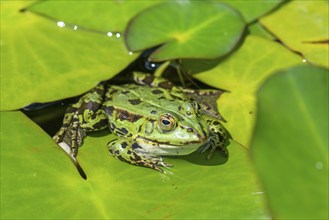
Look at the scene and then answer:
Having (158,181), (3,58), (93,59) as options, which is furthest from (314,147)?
(3,58)

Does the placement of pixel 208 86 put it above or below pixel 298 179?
below

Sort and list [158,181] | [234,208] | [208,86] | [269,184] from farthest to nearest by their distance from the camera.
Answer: [208,86] → [158,181] → [234,208] → [269,184]

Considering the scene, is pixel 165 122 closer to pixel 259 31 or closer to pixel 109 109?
pixel 109 109

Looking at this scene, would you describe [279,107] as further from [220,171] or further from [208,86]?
[208,86]

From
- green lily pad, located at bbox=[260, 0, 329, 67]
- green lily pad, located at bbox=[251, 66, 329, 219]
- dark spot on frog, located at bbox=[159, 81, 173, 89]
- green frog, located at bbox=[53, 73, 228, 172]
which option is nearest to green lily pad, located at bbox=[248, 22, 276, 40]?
green lily pad, located at bbox=[260, 0, 329, 67]

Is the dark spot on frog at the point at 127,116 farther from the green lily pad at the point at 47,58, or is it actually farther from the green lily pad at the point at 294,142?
the green lily pad at the point at 294,142

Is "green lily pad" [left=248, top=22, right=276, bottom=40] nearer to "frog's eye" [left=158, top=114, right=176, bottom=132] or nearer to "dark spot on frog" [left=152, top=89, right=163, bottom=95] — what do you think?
"dark spot on frog" [left=152, top=89, right=163, bottom=95]

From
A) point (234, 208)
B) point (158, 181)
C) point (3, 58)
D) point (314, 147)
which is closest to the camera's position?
point (314, 147)
